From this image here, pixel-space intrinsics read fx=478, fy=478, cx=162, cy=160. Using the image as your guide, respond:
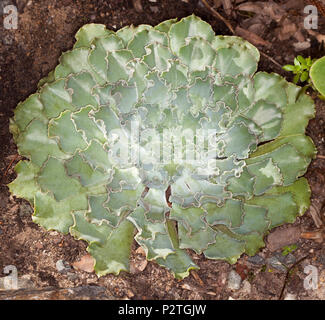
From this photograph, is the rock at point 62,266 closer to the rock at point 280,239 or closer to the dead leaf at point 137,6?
the rock at point 280,239

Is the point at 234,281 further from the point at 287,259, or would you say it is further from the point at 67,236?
the point at 67,236

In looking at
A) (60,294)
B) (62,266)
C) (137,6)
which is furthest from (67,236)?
(137,6)

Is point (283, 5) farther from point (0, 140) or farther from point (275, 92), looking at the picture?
point (0, 140)

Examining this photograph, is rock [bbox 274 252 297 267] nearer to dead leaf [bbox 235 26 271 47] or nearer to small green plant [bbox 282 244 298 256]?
small green plant [bbox 282 244 298 256]

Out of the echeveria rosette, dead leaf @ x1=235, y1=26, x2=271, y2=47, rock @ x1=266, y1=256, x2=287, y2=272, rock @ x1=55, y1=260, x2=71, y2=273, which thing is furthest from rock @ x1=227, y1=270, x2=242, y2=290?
dead leaf @ x1=235, y1=26, x2=271, y2=47
